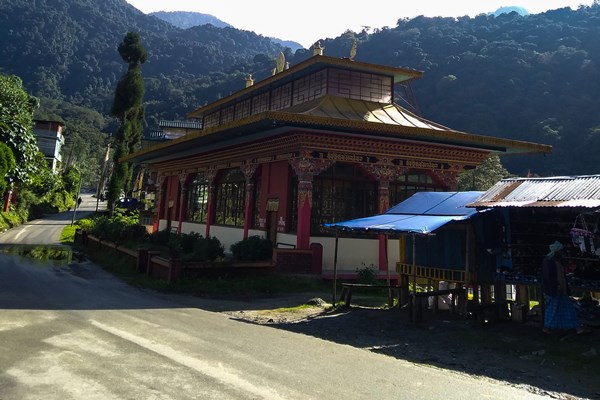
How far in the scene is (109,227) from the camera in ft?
89.9

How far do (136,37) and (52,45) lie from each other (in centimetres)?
15802

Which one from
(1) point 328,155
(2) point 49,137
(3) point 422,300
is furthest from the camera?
(2) point 49,137

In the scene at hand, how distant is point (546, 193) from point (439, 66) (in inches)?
4105

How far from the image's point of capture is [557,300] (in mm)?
8820

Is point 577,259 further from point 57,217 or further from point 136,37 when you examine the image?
point 57,217

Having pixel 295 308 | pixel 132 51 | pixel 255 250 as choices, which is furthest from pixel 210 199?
pixel 132 51

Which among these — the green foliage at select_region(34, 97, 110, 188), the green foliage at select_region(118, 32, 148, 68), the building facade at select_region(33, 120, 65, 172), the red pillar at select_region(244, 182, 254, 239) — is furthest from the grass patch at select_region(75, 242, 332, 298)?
the green foliage at select_region(34, 97, 110, 188)

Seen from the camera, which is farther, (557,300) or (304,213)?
(304,213)

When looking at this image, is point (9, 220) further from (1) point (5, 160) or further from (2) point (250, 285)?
(2) point (250, 285)

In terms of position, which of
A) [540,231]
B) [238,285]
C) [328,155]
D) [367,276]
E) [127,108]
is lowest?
[238,285]

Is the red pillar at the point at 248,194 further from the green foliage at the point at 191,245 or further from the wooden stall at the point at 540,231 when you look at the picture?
the wooden stall at the point at 540,231

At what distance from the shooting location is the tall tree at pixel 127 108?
37.8 meters

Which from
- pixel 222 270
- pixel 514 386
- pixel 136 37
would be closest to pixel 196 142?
pixel 222 270

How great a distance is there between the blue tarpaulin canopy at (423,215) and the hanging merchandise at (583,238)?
79.7 inches
